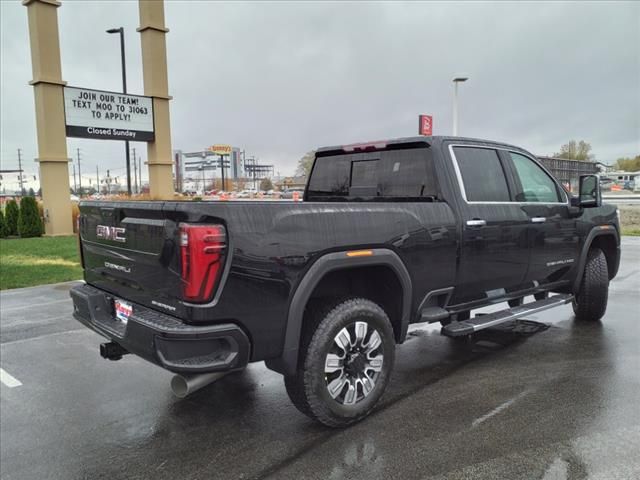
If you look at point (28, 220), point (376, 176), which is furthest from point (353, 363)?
point (28, 220)

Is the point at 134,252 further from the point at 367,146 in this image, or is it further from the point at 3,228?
the point at 3,228

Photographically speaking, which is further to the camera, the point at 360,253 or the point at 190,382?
the point at 360,253

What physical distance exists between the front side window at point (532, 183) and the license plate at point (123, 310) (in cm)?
347

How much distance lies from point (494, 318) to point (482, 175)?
124cm

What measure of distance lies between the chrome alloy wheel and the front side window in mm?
2206

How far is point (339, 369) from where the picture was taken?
3457 millimetres

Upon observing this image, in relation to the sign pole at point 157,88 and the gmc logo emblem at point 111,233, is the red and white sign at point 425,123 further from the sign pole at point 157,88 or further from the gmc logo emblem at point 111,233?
the gmc logo emblem at point 111,233

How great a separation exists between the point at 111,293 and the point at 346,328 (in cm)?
170

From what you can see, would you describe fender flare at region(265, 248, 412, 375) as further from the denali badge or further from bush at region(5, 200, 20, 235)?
bush at region(5, 200, 20, 235)

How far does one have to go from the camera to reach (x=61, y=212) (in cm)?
1661

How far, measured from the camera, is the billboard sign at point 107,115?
1641 centimetres

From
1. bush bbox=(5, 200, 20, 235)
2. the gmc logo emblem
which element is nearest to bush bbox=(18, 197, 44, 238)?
bush bbox=(5, 200, 20, 235)

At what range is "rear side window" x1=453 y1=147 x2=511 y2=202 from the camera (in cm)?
441

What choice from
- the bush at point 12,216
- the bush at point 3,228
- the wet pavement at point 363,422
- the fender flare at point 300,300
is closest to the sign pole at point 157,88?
the bush at point 12,216
